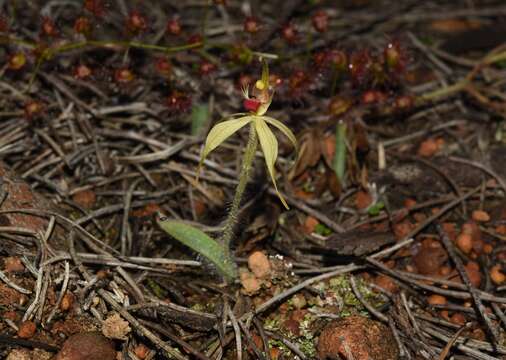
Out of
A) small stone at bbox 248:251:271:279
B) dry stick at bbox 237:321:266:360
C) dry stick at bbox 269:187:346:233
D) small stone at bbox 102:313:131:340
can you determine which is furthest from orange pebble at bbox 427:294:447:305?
small stone at bbox 102:313:131:340

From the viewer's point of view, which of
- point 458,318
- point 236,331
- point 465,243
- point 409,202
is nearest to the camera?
point 236,331

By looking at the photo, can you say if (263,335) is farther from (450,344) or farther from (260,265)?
(450,344)

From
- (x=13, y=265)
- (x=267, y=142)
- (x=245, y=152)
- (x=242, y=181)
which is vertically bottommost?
(x=13, y=265)

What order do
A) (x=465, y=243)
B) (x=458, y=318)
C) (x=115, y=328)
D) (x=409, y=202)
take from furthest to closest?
1. (x=409, y=202)
2. (x=465, y=243)
3. (x=458, y=318)
4. (x=115, y=328)

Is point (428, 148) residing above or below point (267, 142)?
below

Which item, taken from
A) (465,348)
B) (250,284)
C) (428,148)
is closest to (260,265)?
(250,284)

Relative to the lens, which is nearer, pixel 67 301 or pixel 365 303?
pixel 67 301
